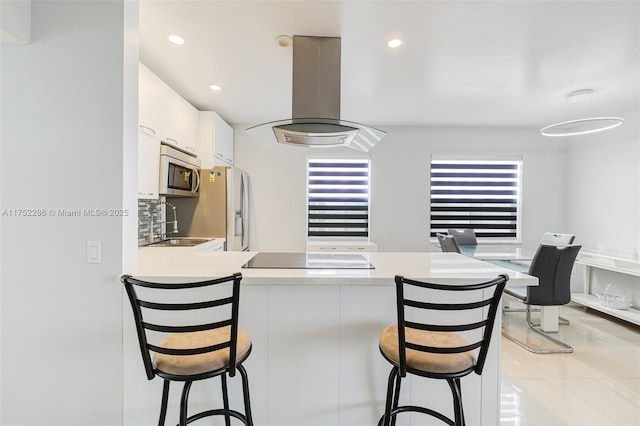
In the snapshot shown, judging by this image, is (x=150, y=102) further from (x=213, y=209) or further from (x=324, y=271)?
(x=324, y=271)

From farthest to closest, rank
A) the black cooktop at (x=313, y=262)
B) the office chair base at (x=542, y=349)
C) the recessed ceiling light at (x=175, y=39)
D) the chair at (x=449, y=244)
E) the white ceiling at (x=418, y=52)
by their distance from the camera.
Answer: the chair at (x=449, y=244), the office chair base at (x=542, y=349), the recessed ceiling light at (x=175, y=39), the white ceiling at (x=418, y=52), the black cooktop at (x=313, y=262)

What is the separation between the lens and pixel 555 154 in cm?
445

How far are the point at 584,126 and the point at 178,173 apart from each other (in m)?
3.85

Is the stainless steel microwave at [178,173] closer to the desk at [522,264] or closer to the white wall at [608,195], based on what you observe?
the desk at [522,264]

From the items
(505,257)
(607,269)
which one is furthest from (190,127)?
(607,269)

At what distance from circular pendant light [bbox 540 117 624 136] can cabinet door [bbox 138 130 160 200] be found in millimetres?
3579

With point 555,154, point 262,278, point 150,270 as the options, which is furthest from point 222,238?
point 555,154

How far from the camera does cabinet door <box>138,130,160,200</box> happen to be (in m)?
2.36

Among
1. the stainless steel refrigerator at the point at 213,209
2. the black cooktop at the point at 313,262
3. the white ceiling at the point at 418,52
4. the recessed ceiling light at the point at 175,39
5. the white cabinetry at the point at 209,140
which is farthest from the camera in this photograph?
the white cabinetry at the point at 209,140

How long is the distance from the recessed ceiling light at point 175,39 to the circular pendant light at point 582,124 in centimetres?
325

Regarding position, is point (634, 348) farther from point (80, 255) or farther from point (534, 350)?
point (80, 255)

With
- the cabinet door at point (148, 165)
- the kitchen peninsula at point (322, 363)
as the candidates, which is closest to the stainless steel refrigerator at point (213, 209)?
the cabinet door at point (148, 165)

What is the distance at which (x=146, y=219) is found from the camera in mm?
3086

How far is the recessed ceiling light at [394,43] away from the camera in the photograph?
2.14 metres
